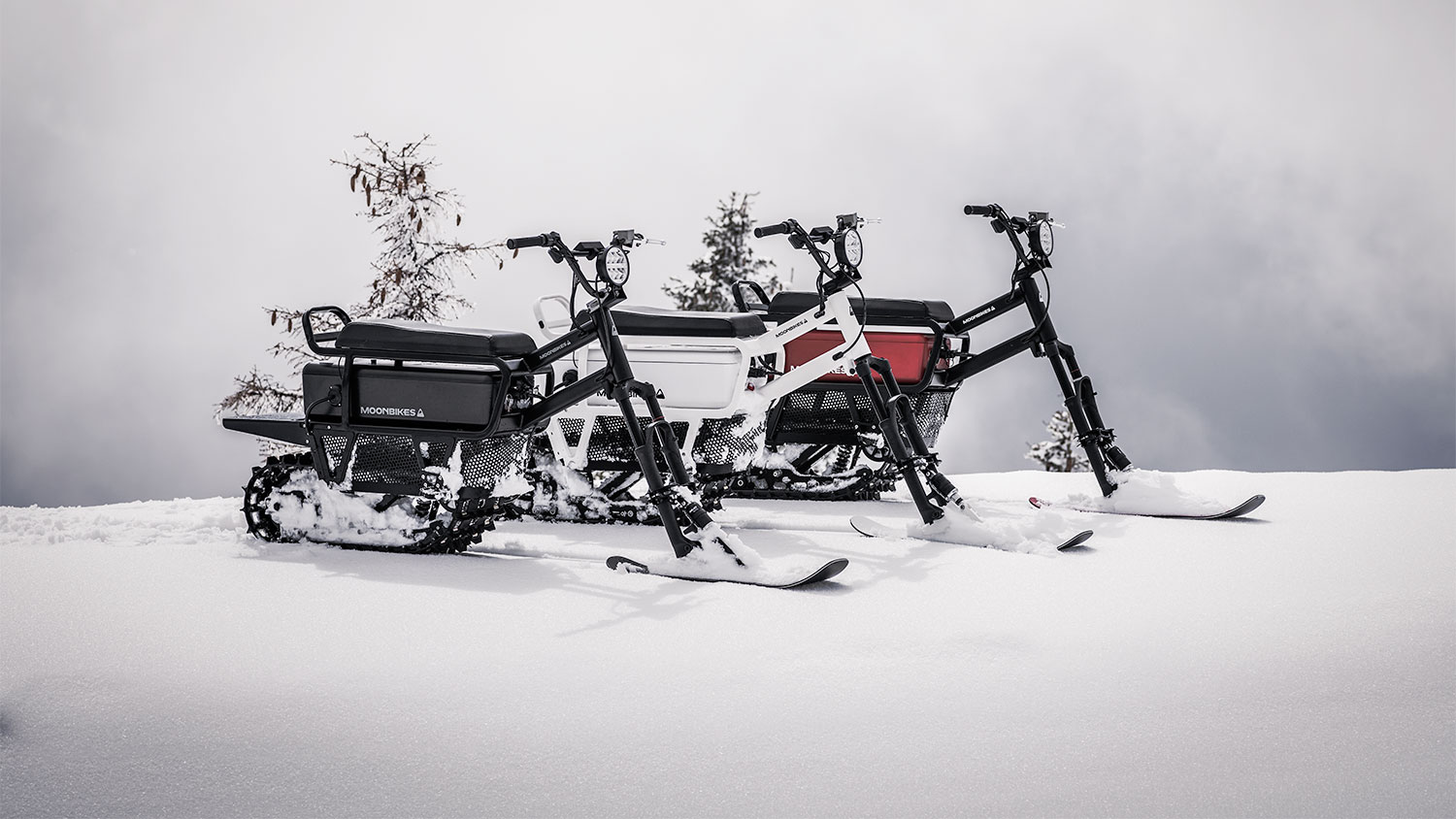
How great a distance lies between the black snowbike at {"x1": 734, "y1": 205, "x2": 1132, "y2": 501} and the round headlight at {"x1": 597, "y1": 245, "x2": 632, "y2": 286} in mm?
1643

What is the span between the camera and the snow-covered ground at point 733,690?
2582 millimetres

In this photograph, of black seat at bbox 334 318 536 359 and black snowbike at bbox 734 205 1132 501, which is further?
black snowbike at bbox 734 205 1132 501

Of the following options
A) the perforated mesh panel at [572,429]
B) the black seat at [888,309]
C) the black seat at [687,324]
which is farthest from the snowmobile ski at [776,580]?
the black seat at [888,309]

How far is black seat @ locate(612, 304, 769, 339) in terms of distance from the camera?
213 inches

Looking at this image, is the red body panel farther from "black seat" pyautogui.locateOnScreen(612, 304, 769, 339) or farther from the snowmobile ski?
the snowmobile ski

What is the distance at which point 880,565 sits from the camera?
4418 mm

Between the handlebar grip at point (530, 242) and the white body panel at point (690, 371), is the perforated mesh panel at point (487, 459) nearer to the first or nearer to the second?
the white body panel at point (690, 371)

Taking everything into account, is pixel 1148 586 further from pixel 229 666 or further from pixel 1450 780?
pixel 229 666

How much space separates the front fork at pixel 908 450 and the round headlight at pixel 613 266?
1207mm

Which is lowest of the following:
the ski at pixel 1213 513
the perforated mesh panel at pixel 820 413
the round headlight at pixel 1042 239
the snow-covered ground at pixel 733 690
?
the snow-covered ground at pixel 733 690

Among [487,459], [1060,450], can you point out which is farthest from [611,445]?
[1060,450]

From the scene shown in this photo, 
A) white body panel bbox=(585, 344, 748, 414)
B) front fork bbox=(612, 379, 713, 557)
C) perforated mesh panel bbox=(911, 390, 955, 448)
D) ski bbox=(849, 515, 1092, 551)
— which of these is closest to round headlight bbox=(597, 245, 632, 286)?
front fork bbox=(612, 379, 713, 557)

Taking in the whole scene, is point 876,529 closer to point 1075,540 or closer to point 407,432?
point 1075,540

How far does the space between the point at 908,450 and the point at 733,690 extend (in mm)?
2168
